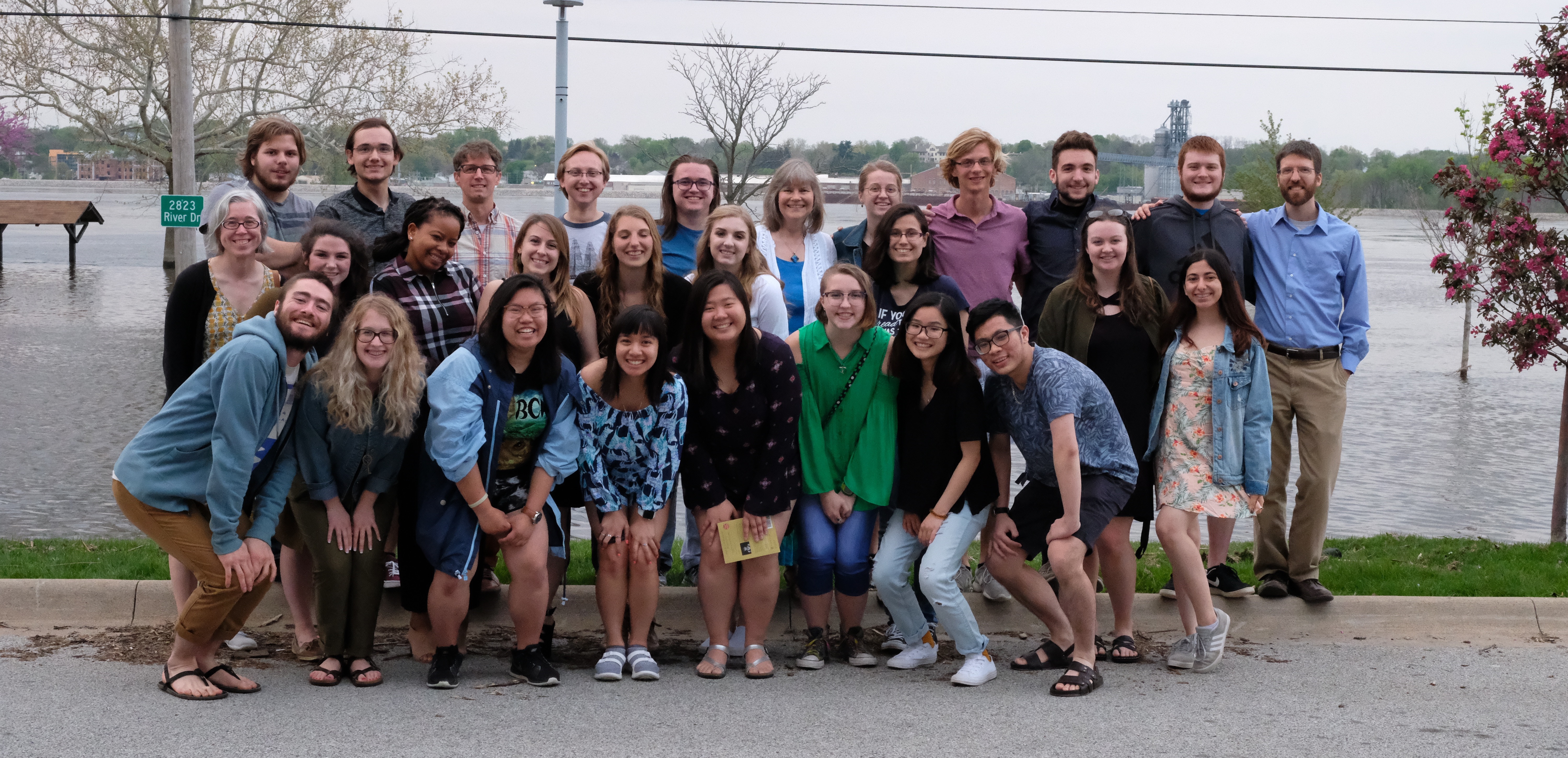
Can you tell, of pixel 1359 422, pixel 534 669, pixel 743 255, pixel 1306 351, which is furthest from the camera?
pixel 1359 422

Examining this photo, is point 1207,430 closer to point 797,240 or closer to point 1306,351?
point 1306,351

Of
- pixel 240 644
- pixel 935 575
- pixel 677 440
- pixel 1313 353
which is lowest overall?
pixel 240 644

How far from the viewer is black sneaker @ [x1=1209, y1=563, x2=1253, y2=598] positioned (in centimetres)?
611

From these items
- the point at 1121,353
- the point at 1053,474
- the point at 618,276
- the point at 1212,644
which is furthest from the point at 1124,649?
the point at 618,276

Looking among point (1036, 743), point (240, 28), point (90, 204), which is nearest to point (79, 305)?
point (240, 28)

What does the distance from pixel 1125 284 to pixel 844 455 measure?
1.46 meters

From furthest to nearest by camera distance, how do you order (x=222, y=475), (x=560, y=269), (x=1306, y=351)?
1. (x=1306, y=351)
2. (x=560, y=269)
3. (x=222, y=475)

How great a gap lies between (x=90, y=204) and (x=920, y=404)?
135 ft

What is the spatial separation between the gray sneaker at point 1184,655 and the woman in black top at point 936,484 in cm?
80

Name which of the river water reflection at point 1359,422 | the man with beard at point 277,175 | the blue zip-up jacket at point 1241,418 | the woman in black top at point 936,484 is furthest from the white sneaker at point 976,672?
the river water reflection at point 1359,422

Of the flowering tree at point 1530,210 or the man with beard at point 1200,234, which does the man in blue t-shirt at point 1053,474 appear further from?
the flowering tree at point 1530,210

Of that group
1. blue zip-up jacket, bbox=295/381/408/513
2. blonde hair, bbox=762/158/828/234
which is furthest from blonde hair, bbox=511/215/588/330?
blonde hair, bbox=762/158/828/234

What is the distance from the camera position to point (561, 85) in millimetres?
15477

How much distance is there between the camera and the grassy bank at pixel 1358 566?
6168 mm
